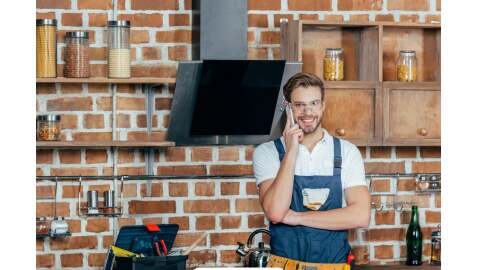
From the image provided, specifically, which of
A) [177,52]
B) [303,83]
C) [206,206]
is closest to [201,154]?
[206,206]

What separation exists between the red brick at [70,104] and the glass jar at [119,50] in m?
0.24

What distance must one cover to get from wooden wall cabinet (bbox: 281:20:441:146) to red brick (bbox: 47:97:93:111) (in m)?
0.89

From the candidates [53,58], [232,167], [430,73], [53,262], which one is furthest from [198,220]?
[430,73]

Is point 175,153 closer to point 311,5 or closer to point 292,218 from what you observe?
point 311,5

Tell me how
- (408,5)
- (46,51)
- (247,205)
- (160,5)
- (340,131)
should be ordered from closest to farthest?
(46,51) < (340,131) < (160,5) < (247,205) < (408,5)

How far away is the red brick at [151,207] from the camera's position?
12.2 feet

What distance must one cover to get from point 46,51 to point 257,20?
3.12 ft

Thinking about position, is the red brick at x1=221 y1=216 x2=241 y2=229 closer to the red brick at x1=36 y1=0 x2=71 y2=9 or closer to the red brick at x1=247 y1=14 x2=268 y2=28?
the red brick at x1=247 y1=14 x2=268 y2=28

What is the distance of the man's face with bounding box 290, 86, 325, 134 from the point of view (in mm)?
2814

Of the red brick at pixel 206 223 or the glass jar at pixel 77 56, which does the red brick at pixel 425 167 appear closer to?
the red brick at pixel 206 223

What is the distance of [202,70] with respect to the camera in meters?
3.47

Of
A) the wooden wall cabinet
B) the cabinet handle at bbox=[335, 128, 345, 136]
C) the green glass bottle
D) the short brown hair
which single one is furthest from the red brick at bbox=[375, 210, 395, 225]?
the short brown hair

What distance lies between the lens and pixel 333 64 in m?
3.64

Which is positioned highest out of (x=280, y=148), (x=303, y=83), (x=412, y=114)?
(x=303, y=83)
